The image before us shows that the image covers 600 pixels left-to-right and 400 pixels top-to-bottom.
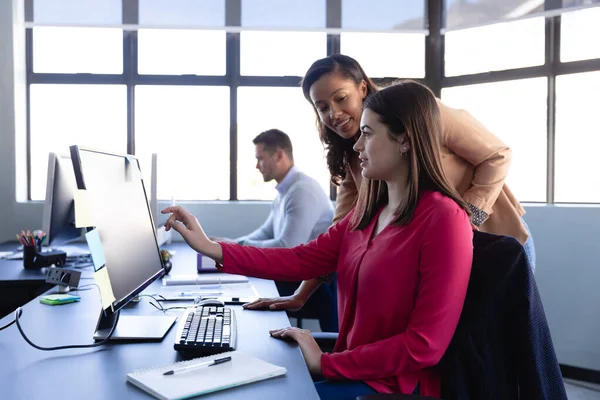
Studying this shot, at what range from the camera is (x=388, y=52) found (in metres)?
3.98

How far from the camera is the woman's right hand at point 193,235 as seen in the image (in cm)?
156

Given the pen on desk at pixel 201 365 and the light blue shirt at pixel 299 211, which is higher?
the light blue shirt at pixel 299 211

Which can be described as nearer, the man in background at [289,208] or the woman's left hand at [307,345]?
the woman's left hand at [307,345]

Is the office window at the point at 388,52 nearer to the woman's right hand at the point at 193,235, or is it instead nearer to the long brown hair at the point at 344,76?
the long brown hair at the point at 344,76

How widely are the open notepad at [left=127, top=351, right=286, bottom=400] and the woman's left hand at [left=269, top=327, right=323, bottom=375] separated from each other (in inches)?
6.4

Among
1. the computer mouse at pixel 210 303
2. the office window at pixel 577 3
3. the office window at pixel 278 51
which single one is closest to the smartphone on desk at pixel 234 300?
the computer mouse at pixel 210 303

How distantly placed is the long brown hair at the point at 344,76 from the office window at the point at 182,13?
85.6 inches

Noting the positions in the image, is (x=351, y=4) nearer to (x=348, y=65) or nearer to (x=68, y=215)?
(x=348, y=65)

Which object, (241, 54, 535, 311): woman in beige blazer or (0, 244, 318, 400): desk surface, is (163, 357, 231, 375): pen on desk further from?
(241, 54, 535, 311): woman in beige blazer

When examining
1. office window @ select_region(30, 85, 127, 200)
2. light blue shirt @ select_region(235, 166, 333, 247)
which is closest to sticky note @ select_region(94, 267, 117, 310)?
light blue shirt @ select_region(235, 166, 333, 247)

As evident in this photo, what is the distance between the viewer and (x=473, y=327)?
3.74 feet

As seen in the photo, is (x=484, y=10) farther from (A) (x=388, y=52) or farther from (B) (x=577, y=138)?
(B) (x=577, y=138)

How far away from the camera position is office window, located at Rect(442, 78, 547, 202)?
354 cm

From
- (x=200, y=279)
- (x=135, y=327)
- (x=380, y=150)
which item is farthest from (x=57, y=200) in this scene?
(x=380, y=150)
